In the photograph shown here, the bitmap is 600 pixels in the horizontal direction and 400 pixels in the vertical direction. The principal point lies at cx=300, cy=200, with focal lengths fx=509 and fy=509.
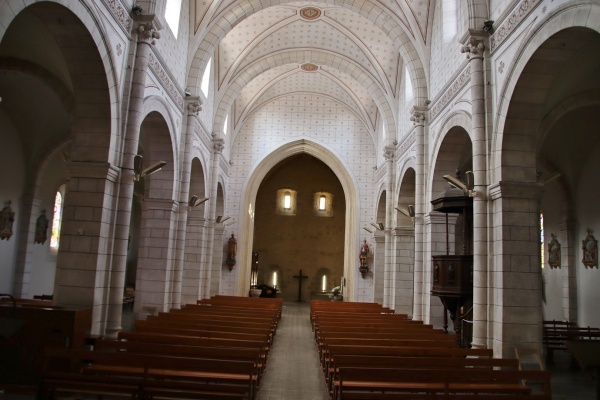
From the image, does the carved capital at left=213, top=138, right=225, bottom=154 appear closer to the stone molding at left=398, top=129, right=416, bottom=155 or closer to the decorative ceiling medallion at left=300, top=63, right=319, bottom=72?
the decorative ceiling medallion at left=300, top=63, right=319, bottom=72

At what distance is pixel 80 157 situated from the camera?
371 inches

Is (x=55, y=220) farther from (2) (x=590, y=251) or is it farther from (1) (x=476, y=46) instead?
(2) (x=590, y=251)

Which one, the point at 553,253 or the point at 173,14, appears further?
the point at 553,253

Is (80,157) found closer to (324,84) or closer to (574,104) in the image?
(574,104)

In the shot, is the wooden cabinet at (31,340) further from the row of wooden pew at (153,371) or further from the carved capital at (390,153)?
the carved capital at (390,153)

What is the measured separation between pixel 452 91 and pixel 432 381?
8.63m

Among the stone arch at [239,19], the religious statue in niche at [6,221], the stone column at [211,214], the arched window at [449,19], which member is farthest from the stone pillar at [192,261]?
the arched window at [449,19]

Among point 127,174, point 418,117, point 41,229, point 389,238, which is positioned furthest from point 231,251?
point 127,174

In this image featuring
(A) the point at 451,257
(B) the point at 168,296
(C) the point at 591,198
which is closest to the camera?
(A) the point at 451,257

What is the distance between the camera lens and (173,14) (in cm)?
1395

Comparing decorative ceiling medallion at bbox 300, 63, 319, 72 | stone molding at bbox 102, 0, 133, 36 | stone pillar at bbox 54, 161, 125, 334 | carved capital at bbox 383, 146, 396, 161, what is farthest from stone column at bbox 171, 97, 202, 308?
decorative ceiling medallion at bbox 300, 63, 319, 72

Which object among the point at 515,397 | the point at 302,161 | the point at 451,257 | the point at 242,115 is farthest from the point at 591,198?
the point at 302,161

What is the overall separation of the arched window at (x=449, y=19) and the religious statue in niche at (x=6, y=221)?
560 inches

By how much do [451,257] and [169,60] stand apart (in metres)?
8.75
